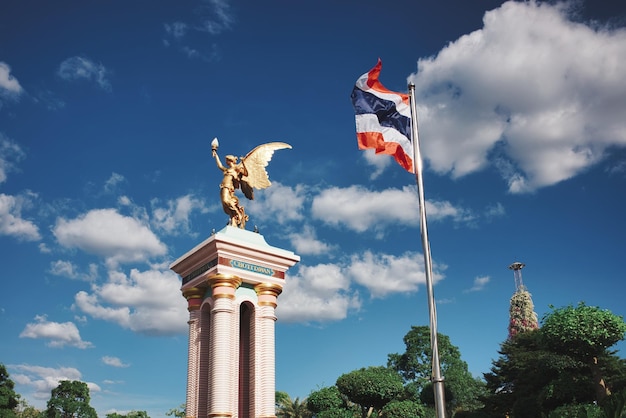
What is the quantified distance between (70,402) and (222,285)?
41898 mm

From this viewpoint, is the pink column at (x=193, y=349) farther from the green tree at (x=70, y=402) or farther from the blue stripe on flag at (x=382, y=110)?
the green tree at (x=70, y=402)

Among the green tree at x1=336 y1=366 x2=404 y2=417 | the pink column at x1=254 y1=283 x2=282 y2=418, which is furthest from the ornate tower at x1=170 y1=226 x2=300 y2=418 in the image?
the green tree at x1=336 y1=366 x2=404 y2=417

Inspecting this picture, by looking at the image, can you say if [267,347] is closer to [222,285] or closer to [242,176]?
[222,285]

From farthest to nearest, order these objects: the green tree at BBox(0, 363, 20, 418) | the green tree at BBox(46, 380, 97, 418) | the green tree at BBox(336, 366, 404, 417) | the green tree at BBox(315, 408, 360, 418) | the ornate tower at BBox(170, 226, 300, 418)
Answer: the green tree at BBox(46, 380, 97, 418)
the green tree at BBox(0, 363, 20, 418)
the green tree at BBox(336, 366, 404, 417)
the green tree at BBox(315, 408, 360, 418)
the ornate tower at BBox(170, 226, 300, 418)

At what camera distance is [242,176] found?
2464 centimetres

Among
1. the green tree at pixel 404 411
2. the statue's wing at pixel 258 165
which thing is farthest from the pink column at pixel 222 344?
the green tree at pixel 404 411

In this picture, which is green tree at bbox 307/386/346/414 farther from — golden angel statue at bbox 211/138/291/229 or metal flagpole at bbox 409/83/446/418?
metal flagpole at bbox 409/83/446/418

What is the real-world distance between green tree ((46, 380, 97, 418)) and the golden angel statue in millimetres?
40858

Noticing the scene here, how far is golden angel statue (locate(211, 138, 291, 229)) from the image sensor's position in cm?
2397

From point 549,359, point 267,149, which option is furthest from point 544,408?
point 267,149

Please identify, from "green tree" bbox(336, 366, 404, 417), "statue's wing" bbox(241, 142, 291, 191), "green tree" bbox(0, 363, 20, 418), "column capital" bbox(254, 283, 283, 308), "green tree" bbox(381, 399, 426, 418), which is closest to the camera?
"column capital" bbox(254, 283, 283, 308)

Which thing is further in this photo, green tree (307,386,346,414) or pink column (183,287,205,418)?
green tree (307,386,346,414)

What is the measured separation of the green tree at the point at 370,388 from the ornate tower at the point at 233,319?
15.7 metres

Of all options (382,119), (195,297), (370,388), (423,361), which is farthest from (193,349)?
(423,361)
